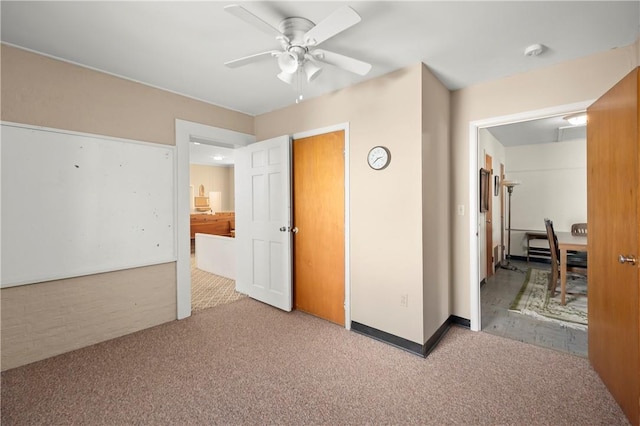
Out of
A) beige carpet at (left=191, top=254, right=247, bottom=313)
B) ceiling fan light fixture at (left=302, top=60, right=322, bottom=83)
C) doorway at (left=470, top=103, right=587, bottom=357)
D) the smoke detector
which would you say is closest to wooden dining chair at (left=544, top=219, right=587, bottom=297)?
doorway at (left=470, top=103, right=587, bottom=357)

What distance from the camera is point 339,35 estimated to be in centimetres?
198

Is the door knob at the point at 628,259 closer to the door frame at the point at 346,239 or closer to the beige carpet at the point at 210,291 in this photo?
the door frame at the point at 346,239

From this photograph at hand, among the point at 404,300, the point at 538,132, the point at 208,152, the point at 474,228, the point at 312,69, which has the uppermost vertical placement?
the point at 208,152

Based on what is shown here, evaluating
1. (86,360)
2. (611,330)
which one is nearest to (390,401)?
(611,330)

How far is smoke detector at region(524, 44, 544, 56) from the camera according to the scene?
2097 millimetres

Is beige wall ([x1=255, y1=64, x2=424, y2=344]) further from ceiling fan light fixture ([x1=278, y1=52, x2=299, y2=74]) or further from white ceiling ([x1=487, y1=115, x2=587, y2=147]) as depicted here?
white ceiling ([x1=487, y1=115, x2=587, y2=147])

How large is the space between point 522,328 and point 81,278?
4106 mm

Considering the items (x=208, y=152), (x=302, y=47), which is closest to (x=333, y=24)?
(x=302, y=47)

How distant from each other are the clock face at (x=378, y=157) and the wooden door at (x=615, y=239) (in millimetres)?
1428

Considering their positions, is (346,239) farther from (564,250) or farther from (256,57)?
(564,250)

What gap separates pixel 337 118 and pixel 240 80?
3.27ft

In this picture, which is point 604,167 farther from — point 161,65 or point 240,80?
point 161,65

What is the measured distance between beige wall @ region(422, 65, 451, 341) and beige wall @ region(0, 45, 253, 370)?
2.50 meters

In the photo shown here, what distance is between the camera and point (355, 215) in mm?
2766
